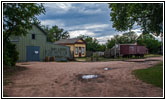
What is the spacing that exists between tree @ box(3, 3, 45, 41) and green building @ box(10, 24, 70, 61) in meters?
11.1

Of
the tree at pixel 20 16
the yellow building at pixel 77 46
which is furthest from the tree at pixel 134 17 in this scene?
the yellow building at pixel 77 46

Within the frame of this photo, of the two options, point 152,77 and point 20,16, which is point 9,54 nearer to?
point 20,16

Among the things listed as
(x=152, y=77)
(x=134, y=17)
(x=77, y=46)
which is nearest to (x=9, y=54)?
(x=134, y=17)

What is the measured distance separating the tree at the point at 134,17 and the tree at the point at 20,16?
4.92 meters

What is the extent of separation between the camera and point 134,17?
1130cm

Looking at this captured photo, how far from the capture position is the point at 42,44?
78.0 feet

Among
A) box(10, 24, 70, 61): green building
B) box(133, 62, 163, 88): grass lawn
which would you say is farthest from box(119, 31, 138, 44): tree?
box(133, 62, 163, 88): grass lawn

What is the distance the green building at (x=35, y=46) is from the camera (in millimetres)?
21312

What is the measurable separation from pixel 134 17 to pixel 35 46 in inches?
599

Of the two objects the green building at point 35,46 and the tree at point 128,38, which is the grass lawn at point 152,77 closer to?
the green building at point 35,46

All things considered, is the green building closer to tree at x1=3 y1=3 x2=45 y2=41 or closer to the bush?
the bush

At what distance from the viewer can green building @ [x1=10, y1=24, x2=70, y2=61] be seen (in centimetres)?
2131

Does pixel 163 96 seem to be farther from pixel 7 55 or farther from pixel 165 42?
pixel 7 55

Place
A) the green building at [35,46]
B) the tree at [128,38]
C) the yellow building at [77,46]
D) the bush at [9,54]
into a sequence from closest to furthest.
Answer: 1. the bush at [9,54]
2. the green building at [35,46]
3. the yellow building at [77,46]
4. the tree at [128,38]
